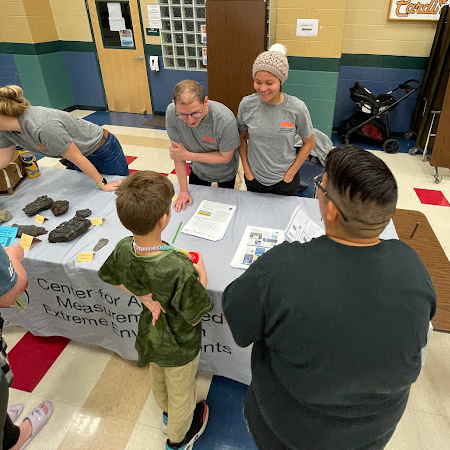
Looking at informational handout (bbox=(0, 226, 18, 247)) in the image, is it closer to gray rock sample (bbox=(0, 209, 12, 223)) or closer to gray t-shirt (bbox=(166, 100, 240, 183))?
gray rock sample (bbox=(0, 209, 12, 223))

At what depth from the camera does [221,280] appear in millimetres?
1436

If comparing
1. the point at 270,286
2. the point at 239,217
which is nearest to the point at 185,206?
the point at 239,217

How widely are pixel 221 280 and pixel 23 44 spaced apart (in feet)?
18.8

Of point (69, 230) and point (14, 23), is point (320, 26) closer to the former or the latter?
point (69, 230)

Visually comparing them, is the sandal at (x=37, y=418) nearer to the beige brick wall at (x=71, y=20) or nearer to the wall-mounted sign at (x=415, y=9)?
the wall-mounted sign at (x=415, y=9)

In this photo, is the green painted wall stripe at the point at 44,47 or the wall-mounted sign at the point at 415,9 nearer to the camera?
the wall-mounted sign at the point at 415,9

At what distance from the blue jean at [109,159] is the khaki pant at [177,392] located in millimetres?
1536

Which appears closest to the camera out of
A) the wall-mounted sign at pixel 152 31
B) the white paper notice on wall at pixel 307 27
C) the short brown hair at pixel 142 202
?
the short brown hair at pixel 142 202

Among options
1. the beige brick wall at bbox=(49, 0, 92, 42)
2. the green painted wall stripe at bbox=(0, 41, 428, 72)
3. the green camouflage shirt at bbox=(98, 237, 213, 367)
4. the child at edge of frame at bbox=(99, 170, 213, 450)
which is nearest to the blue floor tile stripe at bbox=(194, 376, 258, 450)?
the child at edge of frame at bbox=(99, 170, 213, 450)

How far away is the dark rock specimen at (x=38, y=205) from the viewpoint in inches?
75.4

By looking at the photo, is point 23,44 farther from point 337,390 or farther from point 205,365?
point 337,390

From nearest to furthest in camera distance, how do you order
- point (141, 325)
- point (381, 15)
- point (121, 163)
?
point (141, 325) < point (121, 163) < point (381, 15)

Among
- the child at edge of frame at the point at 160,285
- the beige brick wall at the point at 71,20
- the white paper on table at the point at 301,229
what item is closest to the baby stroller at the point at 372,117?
the white paper on table at the point at 301,229

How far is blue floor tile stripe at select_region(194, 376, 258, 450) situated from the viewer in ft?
4.95
